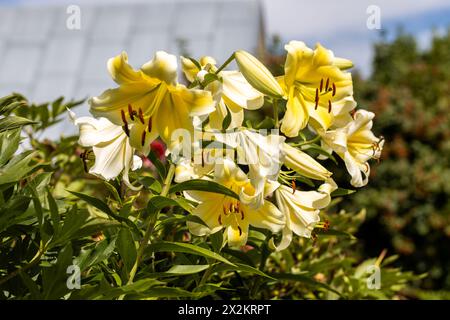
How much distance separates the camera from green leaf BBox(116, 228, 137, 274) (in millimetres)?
1076

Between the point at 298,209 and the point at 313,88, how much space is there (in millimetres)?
207

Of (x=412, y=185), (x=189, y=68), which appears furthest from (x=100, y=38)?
(x=189, y=68)

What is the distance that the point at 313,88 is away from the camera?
3.85 ft

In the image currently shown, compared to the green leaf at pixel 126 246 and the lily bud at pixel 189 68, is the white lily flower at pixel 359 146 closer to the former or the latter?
the lily bud at pixel 189 68

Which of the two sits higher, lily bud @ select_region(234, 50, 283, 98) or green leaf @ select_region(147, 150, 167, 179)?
lily bud @ select_region(234, 50, 283, 98)

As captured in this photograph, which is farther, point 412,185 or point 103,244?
point 412,185

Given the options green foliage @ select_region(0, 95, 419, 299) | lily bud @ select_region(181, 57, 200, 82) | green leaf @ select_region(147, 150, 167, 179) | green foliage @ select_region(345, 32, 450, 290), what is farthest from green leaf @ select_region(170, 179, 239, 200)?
green foliage @ select_region(345, 32, 450, 290)

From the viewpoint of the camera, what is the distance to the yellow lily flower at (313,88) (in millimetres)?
1146

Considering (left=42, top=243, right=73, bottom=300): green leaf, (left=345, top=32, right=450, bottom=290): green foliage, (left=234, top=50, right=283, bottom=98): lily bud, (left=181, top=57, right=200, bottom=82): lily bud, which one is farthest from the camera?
(left=345, top=32, right=450, bottom=290): green foliage

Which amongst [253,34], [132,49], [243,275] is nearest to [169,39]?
[132,49]

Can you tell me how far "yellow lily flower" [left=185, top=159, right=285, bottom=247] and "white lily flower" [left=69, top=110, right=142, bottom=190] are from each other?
0.12 meters

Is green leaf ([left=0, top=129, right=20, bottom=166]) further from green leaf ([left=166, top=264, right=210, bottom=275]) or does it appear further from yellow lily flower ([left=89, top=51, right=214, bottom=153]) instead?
green leaf ([left=166, top=264, right=210, bottom=275])

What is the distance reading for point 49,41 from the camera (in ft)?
45.9

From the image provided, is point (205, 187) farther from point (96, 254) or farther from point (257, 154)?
point (96, 254)
